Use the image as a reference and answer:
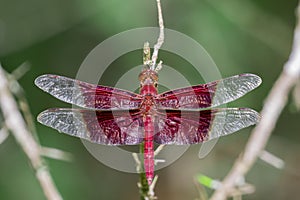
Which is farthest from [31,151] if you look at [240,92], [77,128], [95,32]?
[95,32]

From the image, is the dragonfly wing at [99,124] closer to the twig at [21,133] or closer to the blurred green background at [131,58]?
the twig at [21,133]

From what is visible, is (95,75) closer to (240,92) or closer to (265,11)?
(265,11)

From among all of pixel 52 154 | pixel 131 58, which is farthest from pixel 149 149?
pixel 131 58

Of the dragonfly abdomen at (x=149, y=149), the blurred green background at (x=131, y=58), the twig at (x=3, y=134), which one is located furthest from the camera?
the blurred green background at (x=131, y=58)

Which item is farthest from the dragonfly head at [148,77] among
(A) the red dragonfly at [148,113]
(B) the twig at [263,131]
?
(B) the twig at [263,131]

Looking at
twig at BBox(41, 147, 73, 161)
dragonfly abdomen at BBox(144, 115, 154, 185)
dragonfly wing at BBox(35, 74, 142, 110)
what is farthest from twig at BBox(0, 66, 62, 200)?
dragonfly abdomen at BBox(144, 115, 154, 185)

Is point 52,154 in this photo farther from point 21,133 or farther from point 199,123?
point 199,123
